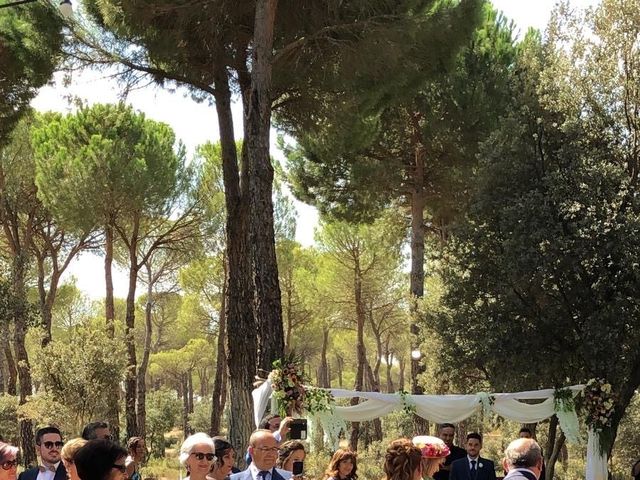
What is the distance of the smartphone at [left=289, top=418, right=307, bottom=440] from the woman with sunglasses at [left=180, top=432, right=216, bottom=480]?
268cm

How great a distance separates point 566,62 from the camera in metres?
11.4

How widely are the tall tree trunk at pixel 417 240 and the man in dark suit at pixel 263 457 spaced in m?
11.2

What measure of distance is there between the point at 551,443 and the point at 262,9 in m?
9.28

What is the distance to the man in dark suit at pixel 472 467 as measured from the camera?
598cm

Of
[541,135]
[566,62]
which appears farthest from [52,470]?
[566,62]

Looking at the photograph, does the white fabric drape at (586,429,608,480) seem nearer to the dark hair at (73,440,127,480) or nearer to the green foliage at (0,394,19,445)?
the dark hair at (73,440,127,480)

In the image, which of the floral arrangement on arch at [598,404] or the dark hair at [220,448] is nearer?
the dark hair at [220,448]

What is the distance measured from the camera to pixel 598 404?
8453mm

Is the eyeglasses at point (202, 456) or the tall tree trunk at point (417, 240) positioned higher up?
the tall tree trunk at point (417, 240)

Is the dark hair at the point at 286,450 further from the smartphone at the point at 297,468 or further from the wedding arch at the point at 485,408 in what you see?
the wedding arch at the point at 485,408

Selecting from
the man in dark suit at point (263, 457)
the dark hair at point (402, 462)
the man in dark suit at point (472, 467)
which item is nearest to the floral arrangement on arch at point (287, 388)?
the man in dark suit at point (472, 467)

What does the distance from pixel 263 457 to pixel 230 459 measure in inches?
27.0

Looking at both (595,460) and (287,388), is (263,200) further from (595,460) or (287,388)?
(595,460)

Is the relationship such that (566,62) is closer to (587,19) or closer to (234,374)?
(587,19)
